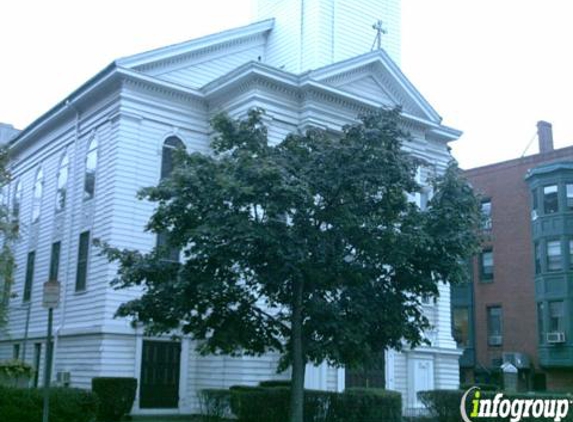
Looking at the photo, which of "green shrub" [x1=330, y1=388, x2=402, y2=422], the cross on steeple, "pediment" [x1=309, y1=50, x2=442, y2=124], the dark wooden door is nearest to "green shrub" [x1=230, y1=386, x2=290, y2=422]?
"green shrub" [x1=330, y1=388, x2=402, y2=422]

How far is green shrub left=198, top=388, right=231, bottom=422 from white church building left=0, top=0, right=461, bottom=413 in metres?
2.83

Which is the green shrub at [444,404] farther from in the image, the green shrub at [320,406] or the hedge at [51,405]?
the hedge at [51,405]

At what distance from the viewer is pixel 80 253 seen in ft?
102

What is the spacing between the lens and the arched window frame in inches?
1330

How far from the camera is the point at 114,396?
82.1 feet

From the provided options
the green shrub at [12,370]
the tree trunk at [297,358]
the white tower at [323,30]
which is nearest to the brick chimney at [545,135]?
the white tower at [323,30]

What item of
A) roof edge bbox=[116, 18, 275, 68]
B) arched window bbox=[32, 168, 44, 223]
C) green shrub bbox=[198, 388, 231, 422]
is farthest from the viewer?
arched window bbox=[32, 168, 44, 223]

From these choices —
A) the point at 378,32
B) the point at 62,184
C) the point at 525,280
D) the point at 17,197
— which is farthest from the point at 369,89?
the point at 525,280

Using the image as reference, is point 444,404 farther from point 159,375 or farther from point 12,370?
point 12,370

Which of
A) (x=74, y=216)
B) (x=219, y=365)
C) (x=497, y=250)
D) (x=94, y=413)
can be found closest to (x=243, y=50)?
(x=74, y=216)

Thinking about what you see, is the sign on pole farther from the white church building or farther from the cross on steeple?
the cross on steeple

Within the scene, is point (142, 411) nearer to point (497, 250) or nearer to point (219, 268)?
point (219, 268)

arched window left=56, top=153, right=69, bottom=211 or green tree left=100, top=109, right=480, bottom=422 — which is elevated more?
arched window left=56, top=153, right=69, bottom=211

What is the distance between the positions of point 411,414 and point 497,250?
2157cm
